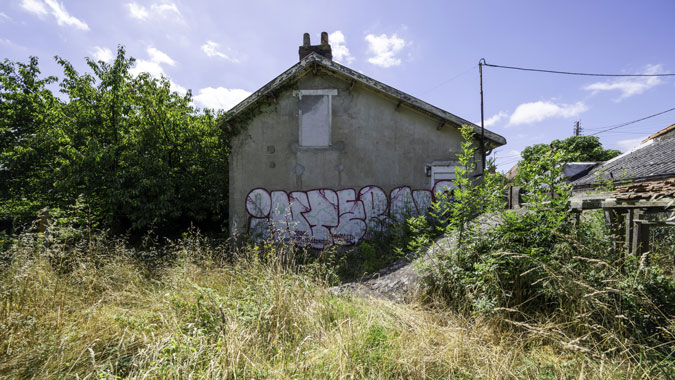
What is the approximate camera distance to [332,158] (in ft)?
26.0

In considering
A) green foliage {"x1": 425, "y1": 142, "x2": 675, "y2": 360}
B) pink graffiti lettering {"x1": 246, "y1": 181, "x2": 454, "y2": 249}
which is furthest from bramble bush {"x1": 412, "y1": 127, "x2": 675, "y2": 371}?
pink graffiti lettering {"x1": 246, "y1": 181, "x2": 454, "y2": 249}

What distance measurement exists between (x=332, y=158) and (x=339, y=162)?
225mm

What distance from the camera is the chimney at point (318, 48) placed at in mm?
8625

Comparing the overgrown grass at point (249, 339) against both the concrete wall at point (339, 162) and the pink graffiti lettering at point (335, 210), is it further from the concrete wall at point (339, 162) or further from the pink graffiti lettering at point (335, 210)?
the concrete wall at point (339, 162)

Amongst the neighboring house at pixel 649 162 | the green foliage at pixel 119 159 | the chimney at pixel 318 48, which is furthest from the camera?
the neighboring house at pixel 649 162

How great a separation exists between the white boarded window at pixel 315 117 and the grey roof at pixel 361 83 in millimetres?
613

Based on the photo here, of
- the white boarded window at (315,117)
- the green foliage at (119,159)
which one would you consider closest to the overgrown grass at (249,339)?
the green foliage at (119,159)

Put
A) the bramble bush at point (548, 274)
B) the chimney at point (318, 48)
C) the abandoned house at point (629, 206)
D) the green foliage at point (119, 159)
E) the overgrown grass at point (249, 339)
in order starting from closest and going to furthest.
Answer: the overgrown grass at point (249, 339) → the bramble bush at point (548, 274) → the abandoned house at point (629, 206) → the green foliage at point (119, 159) → the chimney at point (318, 48)

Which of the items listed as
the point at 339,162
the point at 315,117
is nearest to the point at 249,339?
the point at 339,162

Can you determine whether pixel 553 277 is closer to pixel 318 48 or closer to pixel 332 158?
pixel 332 158

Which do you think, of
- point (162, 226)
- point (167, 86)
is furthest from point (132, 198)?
point (167, 86)

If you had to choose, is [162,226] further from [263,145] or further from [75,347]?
[75,347]

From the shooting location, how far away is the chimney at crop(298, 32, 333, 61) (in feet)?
28.3

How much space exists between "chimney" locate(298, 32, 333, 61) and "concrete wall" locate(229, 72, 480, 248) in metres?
1.16
